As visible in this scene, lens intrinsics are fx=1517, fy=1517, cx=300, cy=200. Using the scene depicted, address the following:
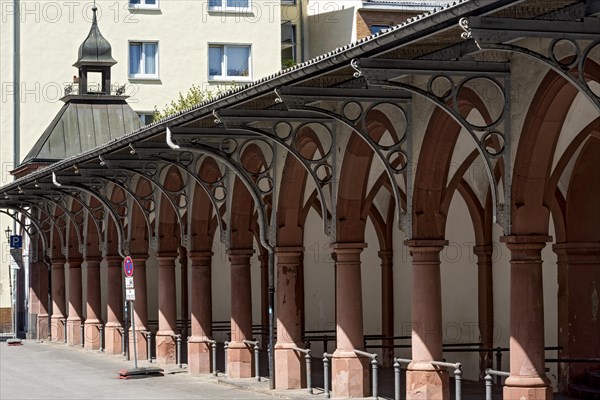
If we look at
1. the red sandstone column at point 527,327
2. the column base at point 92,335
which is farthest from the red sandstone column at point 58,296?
the red sandstone column at point 527,327

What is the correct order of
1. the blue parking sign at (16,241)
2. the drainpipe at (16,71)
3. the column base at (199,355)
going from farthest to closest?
the drainpipe at (16,71) < the blue parking sign at (16,241) < the column base at (199,355)

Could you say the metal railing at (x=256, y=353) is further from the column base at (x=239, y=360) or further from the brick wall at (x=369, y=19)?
the brick wall at (x=369, y=19)

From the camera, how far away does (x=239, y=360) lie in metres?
28.4

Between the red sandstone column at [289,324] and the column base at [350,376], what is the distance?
238cm

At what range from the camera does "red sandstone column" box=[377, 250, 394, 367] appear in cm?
3080

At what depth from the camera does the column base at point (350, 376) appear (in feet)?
75.8

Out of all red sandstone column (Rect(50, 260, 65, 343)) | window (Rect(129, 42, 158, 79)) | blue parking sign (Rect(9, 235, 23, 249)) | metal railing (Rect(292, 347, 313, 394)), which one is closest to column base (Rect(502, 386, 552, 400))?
metal railing (Rect(292, 347, 313, 394))

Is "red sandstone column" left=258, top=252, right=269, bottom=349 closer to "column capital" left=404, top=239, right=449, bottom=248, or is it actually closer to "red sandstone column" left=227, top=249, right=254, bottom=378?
"red sandstone column" left=227, top=249, right=254, bottom=378

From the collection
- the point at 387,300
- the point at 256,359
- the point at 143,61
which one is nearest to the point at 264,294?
the point at 387,300

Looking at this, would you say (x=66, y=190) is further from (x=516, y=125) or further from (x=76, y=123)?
(x=516, y=125)

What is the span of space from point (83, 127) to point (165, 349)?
17403 millimetres

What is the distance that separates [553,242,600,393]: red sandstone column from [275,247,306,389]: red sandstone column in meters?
4.58

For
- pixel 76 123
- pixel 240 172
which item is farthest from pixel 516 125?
pixel 76 123

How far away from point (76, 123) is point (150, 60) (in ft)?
32.6
